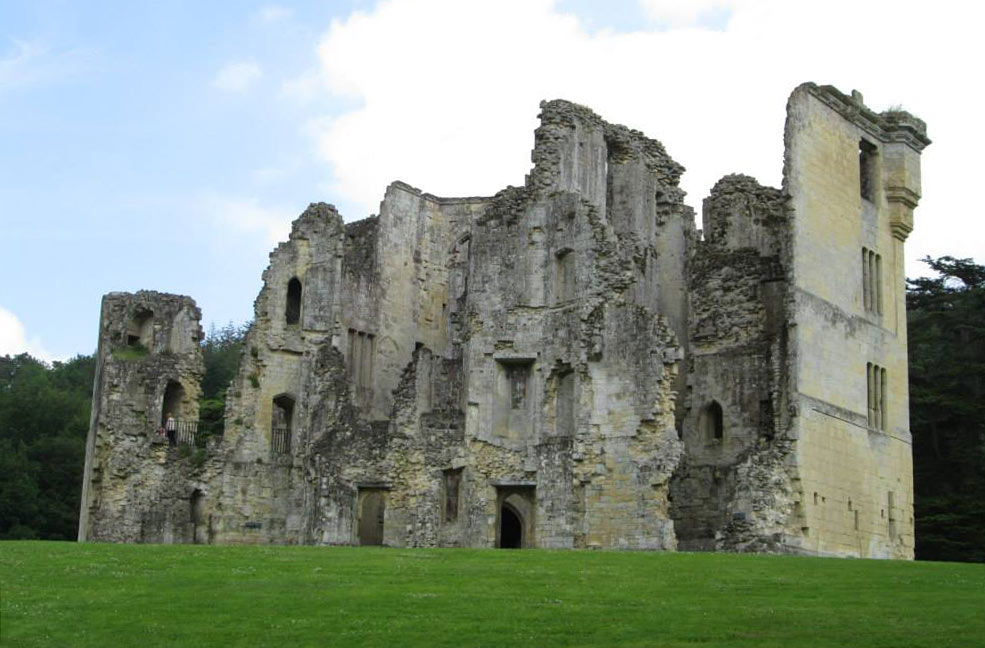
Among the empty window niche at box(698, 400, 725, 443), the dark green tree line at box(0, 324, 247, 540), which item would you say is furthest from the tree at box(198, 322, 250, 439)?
the empty window niche at box(698, 400, 725, 443)

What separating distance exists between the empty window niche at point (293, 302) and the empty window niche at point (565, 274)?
33.7 feet

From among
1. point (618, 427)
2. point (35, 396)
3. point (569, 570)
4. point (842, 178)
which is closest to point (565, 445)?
point (618, 427)

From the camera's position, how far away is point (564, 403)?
139 feet

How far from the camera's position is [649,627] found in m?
20.8

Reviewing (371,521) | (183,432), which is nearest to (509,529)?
(371,521)

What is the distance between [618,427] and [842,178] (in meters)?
10.5

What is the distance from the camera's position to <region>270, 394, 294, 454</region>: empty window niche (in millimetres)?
48125

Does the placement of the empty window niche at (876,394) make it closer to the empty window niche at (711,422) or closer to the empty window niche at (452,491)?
the empty window niche at (711,422)

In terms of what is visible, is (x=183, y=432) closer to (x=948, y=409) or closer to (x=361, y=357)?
(x=361, y=357)

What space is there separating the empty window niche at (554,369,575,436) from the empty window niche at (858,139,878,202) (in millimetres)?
10819

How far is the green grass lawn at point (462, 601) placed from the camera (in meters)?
20.1

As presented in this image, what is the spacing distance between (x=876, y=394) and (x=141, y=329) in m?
22.2

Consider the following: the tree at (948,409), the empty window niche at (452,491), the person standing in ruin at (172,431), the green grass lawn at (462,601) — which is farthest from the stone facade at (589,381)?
the green grass lawn at (462,601)

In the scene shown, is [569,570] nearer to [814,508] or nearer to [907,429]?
[814,508]
